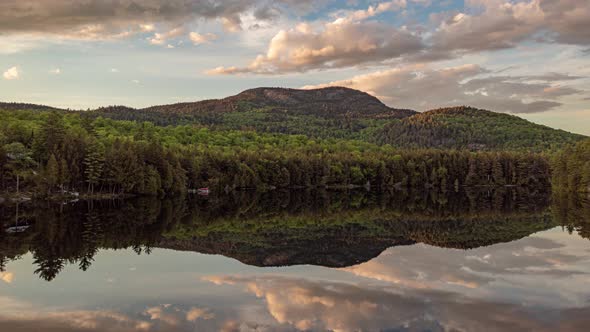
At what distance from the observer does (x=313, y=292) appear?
24781 millimetres

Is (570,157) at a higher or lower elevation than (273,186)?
higher

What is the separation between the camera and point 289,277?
28.4 m

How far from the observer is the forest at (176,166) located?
92.4m

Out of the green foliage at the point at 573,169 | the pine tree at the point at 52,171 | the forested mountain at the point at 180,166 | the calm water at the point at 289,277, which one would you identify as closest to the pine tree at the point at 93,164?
the forested mountain at the point at 180,166

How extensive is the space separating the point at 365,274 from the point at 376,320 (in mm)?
9541

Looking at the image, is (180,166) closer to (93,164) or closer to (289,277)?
(93,164)

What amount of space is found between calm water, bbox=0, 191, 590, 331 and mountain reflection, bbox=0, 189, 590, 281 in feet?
0.71

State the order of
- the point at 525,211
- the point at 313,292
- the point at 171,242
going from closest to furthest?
the point at 313,292 → the point at 171,242 → the point at 525,211

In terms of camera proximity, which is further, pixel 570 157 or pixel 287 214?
pixel 570 157

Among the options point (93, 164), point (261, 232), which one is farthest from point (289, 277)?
point (93, 164)

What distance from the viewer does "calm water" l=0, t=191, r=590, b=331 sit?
20.2m

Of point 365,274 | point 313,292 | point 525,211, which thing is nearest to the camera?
point 313,292

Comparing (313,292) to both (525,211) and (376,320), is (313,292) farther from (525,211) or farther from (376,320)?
(525,211)

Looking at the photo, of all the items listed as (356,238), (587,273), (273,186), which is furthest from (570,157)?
(587,273)
